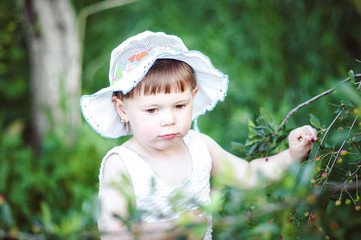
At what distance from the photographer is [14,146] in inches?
162

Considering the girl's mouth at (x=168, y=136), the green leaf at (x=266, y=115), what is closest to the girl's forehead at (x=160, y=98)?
the girl's mouth at (x=168, y=136)

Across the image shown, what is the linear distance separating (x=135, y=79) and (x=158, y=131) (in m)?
0.21

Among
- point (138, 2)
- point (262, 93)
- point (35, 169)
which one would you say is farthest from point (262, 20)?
point (35, 169)

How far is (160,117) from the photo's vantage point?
1732 mm

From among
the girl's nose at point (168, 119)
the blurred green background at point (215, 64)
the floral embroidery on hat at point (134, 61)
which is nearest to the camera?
the girl's nose at point (168, 119)

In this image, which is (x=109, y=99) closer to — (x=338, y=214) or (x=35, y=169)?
(x=338, y=214)

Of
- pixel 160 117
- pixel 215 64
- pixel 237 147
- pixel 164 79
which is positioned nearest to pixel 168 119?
pixel 160 117

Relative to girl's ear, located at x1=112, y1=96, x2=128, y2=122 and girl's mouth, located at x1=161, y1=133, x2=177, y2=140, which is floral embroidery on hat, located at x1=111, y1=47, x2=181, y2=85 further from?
girl's mouth, located at x1=161, y1=133, x2=177, y2=140

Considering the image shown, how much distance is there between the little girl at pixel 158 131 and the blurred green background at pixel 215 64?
125 centimetres

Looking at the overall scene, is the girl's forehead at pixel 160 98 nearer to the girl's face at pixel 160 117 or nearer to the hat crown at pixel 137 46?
the girl's face at pixel 160 117

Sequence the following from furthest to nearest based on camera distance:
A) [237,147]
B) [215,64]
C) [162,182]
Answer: [215,64]
[237,147]
[162,182]

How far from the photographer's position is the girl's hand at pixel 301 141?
174 cm

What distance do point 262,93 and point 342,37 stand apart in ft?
2.91

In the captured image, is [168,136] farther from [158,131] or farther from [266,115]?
[266,115]
